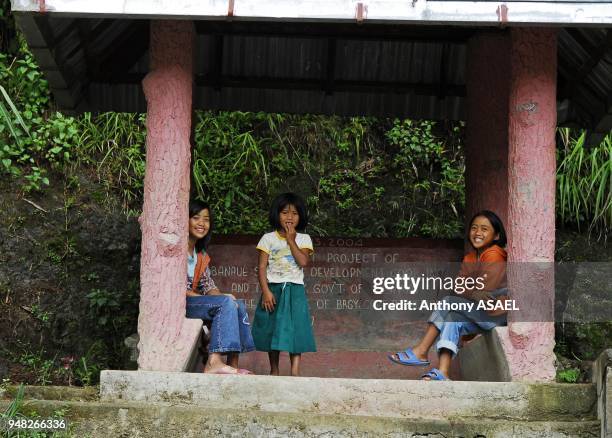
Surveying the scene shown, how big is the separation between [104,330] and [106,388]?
13.4 ft

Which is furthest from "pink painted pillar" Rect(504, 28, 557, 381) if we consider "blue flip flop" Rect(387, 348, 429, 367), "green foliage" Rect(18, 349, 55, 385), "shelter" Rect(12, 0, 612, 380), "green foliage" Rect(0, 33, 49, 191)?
"green foliage" Rect(0, 33, 49, 191)

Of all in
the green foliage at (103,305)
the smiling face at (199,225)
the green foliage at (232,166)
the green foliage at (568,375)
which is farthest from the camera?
the green foliage at (232,166)

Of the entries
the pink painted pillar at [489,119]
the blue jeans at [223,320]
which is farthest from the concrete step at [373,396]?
the pink painted pillar at [489,119]

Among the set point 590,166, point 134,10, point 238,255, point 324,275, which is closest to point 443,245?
point 324,275

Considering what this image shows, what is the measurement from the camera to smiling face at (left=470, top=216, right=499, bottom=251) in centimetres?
806

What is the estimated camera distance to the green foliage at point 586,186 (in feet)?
39.2

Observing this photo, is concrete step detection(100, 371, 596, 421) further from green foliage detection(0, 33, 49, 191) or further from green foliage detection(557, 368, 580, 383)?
green foliage detection(0, 33, 49, 191)

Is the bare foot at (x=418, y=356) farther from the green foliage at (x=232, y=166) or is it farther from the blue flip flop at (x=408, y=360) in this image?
the green foliage at (x=232, y=166)

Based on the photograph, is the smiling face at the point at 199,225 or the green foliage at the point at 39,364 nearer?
the smiling face at the point at 199,225

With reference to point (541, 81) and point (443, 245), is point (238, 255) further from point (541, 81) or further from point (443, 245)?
point (541, 81)

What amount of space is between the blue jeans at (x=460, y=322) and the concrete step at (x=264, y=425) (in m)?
0.96

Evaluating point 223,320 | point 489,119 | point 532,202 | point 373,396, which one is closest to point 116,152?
point 489,119

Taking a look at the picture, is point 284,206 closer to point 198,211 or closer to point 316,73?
point 198,211

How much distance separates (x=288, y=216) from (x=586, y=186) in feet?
17.0
